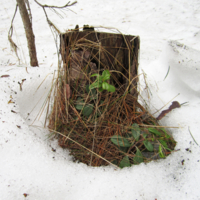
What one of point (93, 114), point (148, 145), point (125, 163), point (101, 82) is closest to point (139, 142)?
point (148, 145)

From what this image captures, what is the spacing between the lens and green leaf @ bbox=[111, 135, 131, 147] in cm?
110

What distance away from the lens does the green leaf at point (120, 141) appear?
110 cm

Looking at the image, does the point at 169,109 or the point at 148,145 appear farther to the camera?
the point at 169,109

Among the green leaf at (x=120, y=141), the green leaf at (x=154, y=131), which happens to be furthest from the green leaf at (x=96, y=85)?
the green leaf at (x=154, y=131)

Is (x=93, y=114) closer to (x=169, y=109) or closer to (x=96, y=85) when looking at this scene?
(x=96, y=85)

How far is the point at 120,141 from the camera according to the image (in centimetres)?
110

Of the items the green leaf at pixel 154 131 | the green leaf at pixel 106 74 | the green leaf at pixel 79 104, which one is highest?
the green leaf at pixel 106 74

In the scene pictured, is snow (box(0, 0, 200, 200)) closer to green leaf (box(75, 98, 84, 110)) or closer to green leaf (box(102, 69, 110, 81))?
green leaf (box(75, 98, 84, 110))

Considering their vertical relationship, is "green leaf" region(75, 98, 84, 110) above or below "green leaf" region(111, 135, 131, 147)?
above

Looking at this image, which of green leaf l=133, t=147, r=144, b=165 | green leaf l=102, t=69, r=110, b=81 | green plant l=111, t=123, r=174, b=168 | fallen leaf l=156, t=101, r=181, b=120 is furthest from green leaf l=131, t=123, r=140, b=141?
green leaf l=102, t=69, r=110, b=81

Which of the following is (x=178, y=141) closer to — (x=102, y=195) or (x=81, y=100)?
(x=102, y=195)

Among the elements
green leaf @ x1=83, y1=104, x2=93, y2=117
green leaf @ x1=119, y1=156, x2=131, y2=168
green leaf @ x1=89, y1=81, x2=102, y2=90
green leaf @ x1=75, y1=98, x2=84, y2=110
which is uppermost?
green leaf @ x1=89, y1=81, x2=102, y2=90

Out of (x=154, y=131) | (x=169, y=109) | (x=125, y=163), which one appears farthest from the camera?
(x=169, y=109)

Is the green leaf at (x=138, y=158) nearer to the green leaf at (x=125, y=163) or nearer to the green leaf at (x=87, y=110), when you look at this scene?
the green leaf at (x=125, y=163)
